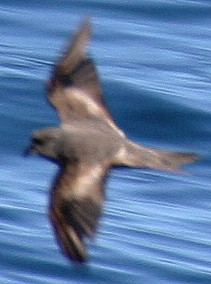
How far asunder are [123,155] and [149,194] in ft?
16.6

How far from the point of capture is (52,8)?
53.2 feet

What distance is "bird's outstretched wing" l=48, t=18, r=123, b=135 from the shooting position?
898 centimetres


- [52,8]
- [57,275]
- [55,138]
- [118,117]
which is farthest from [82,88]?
[52,8]

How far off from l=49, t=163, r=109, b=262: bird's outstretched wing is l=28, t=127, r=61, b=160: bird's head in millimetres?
120

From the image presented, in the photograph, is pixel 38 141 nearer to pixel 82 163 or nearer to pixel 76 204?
pixel 82 163

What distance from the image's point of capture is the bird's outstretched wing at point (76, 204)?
7.79 metres

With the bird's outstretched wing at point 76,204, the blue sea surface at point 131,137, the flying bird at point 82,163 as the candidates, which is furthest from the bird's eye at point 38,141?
the blue sea surface at point 131,137

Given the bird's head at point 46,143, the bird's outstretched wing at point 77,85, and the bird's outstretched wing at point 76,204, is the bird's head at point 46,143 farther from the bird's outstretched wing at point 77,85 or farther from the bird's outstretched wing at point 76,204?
the bird's outstretched wing at point 77,85

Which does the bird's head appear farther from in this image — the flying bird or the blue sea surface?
the blue sea surface

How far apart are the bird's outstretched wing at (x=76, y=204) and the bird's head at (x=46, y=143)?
0.39ft

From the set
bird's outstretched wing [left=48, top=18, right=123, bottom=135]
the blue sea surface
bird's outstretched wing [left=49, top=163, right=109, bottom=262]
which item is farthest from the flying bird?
the blue sea surface

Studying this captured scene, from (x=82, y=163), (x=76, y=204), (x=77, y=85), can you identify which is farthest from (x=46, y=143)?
(x=77, y=85)

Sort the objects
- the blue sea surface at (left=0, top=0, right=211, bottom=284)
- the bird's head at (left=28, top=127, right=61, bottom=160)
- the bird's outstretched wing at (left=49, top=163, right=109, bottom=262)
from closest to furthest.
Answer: the bird's outstretched wing at (left=49, top=163, right=109, bottom=262), the bird's head at (left=28, top=127, right=61, bottom=160), the blue sea surface at (left=0, top=0, right=211, bottom=284)

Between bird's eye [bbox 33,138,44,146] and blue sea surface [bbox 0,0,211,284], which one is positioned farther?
blue sea surface [bbox 0,0,211,284]
